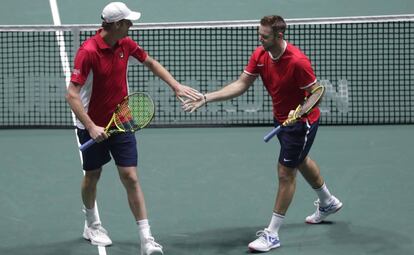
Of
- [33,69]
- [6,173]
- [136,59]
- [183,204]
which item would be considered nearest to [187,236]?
[183,204]

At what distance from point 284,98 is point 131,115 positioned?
44.5 inches

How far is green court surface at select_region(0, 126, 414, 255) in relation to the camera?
6672 millimetres

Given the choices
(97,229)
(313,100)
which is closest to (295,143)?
(313,100)

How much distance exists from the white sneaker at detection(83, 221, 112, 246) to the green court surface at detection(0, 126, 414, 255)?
0.07 meters

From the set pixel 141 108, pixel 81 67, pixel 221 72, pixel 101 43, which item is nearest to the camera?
pixel 81 67

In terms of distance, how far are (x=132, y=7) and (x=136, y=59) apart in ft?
18.1

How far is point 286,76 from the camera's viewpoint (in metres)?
6.39

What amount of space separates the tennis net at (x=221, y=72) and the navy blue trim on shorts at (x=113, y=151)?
11.8 feet

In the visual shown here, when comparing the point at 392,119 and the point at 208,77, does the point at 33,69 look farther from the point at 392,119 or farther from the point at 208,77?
the point at 392,119

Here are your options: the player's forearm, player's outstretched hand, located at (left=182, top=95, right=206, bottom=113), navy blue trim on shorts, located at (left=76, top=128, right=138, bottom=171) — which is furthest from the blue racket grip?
navy blue trim on shorts, located at (left=76, top=128, right=138, bottom=171)

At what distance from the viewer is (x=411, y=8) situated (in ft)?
38.1

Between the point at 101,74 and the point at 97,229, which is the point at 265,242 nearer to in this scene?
the point at 97,229

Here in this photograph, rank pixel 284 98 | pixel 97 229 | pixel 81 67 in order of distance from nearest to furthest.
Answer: pixel 81 67, pixel 284 98, pixel 97 229

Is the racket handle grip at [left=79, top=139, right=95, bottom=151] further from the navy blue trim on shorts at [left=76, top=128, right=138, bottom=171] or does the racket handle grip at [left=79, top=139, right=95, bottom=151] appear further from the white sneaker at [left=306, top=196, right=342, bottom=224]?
the white sneaker at [left=306, top=196, right=342, bottom=224]
